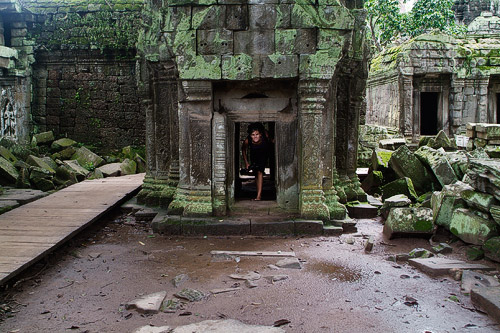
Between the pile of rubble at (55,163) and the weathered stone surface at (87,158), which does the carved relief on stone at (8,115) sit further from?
the weathered stone surface at (87,158)

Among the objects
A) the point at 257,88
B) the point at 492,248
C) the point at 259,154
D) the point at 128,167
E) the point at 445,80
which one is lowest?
the point at 492,248

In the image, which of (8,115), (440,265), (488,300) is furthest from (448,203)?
(8,115)

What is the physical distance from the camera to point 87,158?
40.5ft

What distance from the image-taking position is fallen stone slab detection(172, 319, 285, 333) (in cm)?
349

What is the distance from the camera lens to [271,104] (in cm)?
662

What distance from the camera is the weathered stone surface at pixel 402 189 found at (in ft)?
25.9

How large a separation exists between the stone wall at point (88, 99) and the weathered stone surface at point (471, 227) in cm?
976

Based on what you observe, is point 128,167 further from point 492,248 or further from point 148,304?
point 492,248

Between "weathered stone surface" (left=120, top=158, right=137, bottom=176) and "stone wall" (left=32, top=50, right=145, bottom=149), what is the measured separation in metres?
1.31

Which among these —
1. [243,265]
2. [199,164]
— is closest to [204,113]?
[199,164]

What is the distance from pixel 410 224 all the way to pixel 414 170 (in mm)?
2757

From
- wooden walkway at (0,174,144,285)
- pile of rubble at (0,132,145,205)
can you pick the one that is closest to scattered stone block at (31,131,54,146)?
pile of rubble at (0,132,145,205)

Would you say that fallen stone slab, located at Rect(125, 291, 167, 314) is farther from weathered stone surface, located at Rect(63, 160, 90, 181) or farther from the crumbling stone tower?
weathered stone surface, located at Rect(63, 160, 90, 181)

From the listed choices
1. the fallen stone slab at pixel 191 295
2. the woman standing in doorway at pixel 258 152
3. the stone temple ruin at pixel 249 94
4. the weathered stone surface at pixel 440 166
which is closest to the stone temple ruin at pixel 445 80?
the weathered stone surface at pixel 440 166
